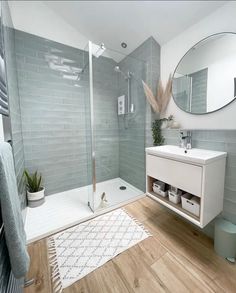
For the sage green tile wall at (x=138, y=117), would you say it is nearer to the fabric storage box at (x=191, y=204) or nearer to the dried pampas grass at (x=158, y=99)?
the dried pampas grass at (x=158, y=99)

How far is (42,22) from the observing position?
1912 mm

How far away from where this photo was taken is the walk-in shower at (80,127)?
1912 mm

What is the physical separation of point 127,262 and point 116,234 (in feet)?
1.01

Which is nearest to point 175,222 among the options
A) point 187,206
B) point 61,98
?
point 187,206

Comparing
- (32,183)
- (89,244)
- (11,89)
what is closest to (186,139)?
(89,244)

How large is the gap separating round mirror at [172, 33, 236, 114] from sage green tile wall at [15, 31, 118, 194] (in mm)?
1195

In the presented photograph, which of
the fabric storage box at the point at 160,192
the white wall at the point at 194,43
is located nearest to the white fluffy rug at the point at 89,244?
the fabric storage box at the point at 160,192

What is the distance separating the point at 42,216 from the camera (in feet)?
5.71

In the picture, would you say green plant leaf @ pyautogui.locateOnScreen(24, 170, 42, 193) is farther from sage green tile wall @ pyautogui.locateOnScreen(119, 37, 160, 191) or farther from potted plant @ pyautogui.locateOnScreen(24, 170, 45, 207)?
sage green tile wall @ pyautogui.locateOnScreen(119, 37, 160, 191)

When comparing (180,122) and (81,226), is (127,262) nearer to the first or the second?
(81,226)

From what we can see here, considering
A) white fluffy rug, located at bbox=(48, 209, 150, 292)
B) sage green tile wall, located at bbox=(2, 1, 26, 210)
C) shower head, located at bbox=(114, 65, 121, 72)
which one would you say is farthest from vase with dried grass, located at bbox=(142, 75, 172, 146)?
sage green tile wall, located at bbox=(2, 1, 26, 210)

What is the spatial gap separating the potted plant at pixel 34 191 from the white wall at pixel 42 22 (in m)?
1.88

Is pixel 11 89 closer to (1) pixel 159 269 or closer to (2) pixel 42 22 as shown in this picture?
(2) pixel 42 22

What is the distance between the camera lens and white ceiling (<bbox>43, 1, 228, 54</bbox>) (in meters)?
1.42
